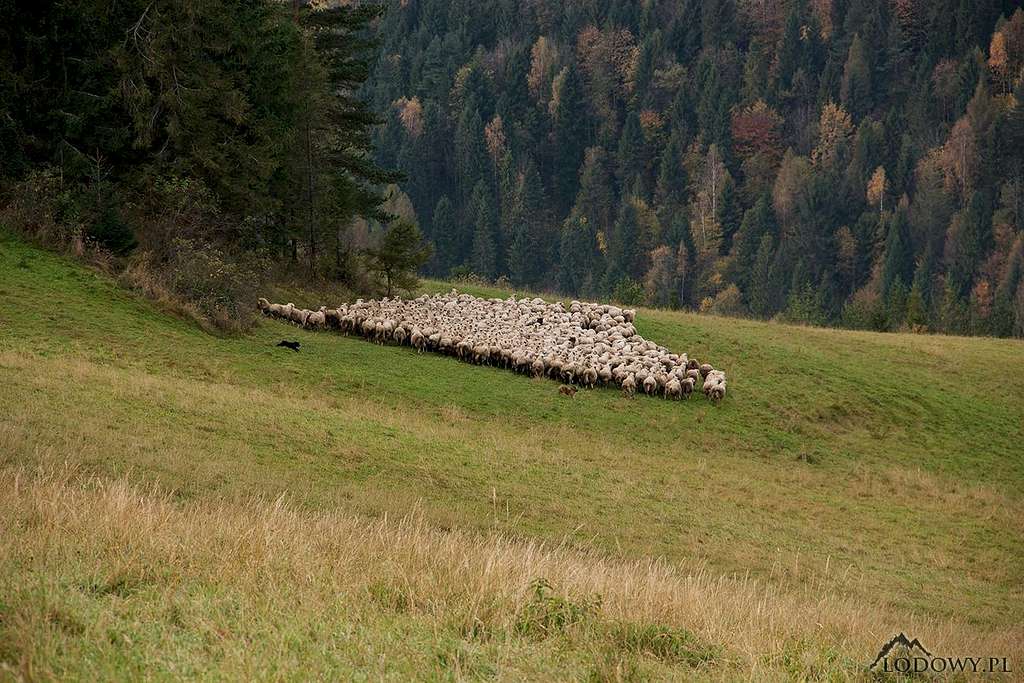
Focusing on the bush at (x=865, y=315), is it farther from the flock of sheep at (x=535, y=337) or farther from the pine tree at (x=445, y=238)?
the pine tree at (x=445, y=238)

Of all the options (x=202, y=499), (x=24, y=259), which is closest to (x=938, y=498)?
(x=202, y=499)

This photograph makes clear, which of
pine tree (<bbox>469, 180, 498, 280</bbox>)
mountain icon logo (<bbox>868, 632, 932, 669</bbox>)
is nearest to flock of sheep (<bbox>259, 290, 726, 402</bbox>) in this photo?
mountain icon logo (<bbox>868, 632, 932, 669</bbox>)

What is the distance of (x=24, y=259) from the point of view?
25.3m

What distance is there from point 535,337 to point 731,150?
145939 mm

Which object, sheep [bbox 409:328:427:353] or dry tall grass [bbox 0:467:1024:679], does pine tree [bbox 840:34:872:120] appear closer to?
sheep [bbox 409:328:427:353]

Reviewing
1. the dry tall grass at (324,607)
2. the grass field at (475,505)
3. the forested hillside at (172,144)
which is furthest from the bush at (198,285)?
the dry tall grass at (324,607)

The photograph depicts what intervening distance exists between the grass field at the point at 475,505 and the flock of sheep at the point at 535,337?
66 cm

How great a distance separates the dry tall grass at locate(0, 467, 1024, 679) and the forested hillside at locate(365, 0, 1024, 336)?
120 meters

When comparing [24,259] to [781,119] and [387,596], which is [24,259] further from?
[781,119]

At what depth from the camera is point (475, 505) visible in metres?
15.4

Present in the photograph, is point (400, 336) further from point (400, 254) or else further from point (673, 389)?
point (673, 389)

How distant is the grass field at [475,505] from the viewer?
305 inches

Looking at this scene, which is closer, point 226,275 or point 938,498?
point 938,498

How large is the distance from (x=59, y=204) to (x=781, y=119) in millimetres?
157446
